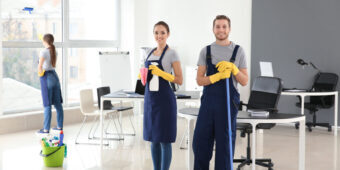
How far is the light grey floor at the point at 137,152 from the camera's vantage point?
5777 mm

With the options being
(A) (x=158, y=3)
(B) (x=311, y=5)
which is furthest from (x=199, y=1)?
(B) (x=311, y=5)

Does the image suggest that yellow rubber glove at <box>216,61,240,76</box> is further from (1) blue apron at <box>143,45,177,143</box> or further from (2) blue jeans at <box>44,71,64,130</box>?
(2) blue jeans at <box>44,71,64,130</box>

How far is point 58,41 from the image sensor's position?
9.30 meters

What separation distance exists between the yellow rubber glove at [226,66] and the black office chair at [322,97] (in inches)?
178

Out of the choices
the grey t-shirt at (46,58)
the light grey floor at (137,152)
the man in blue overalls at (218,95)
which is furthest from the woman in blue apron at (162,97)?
the grey t-shirt at (46,58)

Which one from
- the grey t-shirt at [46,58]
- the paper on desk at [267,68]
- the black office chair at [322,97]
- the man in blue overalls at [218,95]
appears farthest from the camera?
the black office chair at [322,97]

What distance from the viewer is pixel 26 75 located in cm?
876

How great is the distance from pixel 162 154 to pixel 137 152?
1.90m

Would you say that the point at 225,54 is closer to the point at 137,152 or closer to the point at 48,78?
the point at 137,152

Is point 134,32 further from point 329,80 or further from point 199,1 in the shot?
point 329,80

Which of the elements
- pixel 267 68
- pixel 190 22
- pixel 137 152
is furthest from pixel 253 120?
pixel 190 22

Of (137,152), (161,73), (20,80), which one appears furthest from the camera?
(20,80)

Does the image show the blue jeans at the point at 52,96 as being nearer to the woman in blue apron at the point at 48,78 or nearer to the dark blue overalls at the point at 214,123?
the woman in blue apron at the point at 48,78

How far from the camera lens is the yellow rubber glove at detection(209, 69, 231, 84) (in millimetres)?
3934
